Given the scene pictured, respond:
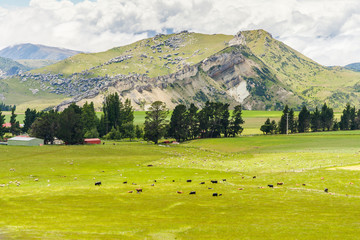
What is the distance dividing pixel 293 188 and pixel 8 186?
4297cm

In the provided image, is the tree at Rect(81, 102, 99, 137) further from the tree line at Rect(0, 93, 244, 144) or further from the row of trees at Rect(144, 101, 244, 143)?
the row of trees at Rect(144, 101, 244, 143)

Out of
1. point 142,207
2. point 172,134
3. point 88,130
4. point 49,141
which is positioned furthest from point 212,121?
point 142,207

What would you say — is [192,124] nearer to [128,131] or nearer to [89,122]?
[128,131]

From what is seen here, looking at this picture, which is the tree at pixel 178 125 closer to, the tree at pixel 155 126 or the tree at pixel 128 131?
the tree at pixel 155 126

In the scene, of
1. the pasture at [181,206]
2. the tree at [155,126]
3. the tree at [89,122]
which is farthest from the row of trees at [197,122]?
the pasture at [181,206]

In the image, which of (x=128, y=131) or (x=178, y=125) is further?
(x=128, y=131)

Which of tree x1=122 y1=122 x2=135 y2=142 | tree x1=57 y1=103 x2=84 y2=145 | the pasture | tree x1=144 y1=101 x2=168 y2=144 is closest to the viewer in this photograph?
the pasture

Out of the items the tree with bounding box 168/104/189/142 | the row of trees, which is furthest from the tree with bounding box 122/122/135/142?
the tree with bounding box 168/104/189/142

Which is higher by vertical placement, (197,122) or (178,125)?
(197,122)

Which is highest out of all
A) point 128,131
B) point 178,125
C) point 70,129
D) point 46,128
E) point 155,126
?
point 178,125

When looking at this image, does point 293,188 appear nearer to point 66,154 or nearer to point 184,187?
point 184,187

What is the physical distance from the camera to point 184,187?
167 feet

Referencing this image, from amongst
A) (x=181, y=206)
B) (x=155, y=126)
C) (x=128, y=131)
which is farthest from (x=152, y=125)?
(x=181, y=206)

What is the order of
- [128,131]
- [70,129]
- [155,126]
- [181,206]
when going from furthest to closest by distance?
[128,131], [155,126], [70,129], [181,206]
